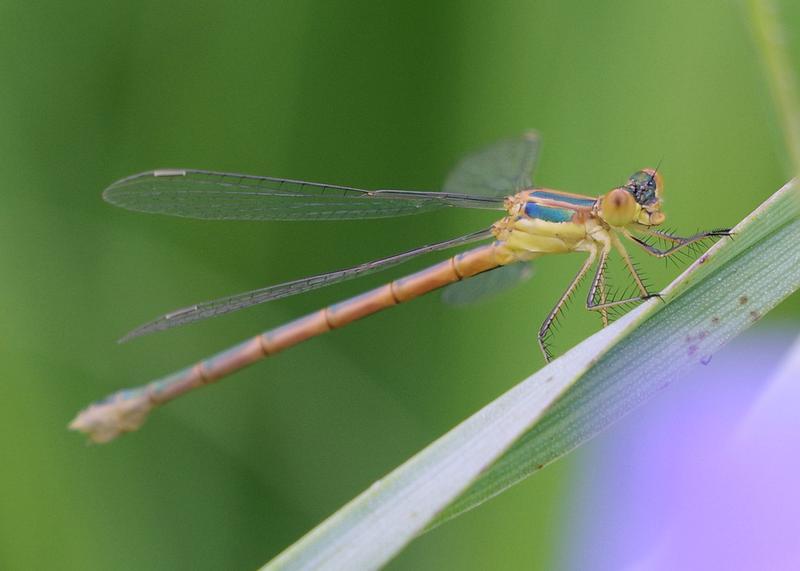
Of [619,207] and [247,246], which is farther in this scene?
[247,246]

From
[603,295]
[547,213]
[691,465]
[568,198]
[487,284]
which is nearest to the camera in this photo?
[691,465]

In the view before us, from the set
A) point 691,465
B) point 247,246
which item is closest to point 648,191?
point 247,246

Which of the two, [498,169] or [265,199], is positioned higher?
[498,169]

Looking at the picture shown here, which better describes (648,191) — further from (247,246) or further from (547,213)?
(247,246)

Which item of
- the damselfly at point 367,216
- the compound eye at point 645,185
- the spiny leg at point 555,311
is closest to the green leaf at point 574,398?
the spiny leg at point 555,311

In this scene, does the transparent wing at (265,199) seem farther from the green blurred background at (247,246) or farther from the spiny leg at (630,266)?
the spiny leg at (630,266)

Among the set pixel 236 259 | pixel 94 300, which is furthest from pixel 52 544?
pixel 236 259
